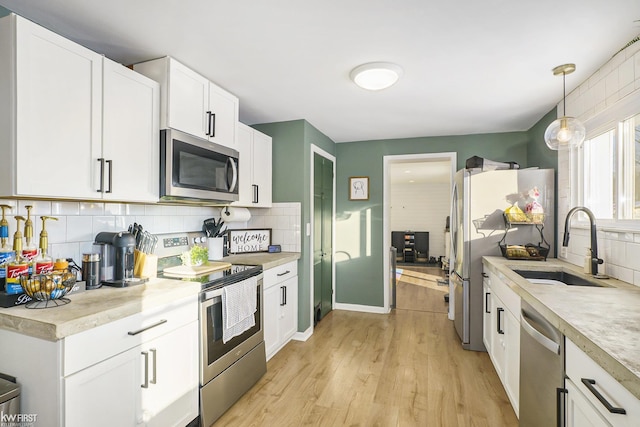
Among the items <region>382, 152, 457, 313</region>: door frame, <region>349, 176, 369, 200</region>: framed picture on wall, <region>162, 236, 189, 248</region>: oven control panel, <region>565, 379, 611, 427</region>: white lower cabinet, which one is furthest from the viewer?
<region>349, 176, 369, 200</region>: framed picture on wall

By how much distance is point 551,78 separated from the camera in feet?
7.77

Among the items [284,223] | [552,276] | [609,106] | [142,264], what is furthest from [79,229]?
[609,106]

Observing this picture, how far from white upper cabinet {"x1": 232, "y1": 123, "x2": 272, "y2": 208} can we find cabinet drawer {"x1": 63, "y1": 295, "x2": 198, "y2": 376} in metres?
1.28

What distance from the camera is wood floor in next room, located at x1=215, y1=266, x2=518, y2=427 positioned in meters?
2.06

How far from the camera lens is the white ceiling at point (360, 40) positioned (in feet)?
5.15

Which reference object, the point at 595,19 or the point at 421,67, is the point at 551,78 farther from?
the point at 421,67

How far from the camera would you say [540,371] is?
1492 mm

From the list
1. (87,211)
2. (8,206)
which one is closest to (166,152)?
(87,211)

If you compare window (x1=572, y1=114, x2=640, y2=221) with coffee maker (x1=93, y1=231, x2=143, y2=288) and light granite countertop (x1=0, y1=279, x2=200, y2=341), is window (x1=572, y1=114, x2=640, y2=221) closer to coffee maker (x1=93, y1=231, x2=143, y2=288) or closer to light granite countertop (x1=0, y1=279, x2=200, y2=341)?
light granite countertop (x1=0, y1=279, x2=200, y2=341)

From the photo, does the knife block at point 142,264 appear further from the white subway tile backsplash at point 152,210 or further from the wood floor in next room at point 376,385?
the wood floor in next room at point 376,385

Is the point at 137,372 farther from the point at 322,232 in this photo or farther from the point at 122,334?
the point at 322,232

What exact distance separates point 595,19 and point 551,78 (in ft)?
2.60

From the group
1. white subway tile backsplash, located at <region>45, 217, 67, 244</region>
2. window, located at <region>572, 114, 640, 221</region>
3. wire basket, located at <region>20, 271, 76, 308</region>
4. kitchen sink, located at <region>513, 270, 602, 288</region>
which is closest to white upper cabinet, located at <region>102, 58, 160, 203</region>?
white subway tile backsplash, located at <region>45, 217, 67, 244</region>

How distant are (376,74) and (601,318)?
1827 millimetres
